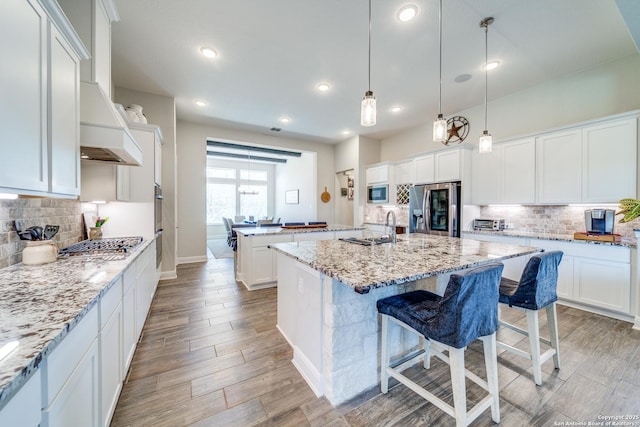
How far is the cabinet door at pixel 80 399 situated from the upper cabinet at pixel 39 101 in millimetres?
796

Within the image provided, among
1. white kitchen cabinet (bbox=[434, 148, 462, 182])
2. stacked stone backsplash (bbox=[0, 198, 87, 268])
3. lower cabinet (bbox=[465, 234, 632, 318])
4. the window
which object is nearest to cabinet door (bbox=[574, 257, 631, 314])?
lower cabinet (bbox=[465, 234, 632, 318])

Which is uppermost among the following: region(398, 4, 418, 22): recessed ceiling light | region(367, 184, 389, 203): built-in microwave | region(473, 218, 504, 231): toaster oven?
region(398, 4, 418, 22): recessed ceiling light

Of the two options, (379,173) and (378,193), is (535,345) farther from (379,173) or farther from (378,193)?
(379,173)

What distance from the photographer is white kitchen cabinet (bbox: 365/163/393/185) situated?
5648mm

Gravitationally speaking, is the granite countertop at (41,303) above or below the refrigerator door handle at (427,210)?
below

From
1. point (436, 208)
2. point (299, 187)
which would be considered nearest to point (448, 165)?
point (436, 208)

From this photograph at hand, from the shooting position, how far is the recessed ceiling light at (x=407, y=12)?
2.23 metres

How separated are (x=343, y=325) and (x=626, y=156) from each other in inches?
147

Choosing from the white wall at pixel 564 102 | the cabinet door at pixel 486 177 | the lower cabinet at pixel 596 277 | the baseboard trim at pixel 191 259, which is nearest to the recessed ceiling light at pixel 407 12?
the white wall at pixel 564 102

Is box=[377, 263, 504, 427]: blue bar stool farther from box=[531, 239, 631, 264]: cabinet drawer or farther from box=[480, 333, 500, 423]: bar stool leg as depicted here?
box=[531, 239, 631, 264]: cabinet drawer

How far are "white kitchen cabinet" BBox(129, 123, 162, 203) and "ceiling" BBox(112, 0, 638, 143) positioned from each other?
2.91ft

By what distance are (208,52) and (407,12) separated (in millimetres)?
2226

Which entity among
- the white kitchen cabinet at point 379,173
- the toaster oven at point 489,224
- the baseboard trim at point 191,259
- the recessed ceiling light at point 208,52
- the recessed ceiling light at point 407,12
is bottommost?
the baseboard trim at point 191,259

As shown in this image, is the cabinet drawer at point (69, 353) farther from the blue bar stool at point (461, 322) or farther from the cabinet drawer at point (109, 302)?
the blue bar stool at point (461, 322)
